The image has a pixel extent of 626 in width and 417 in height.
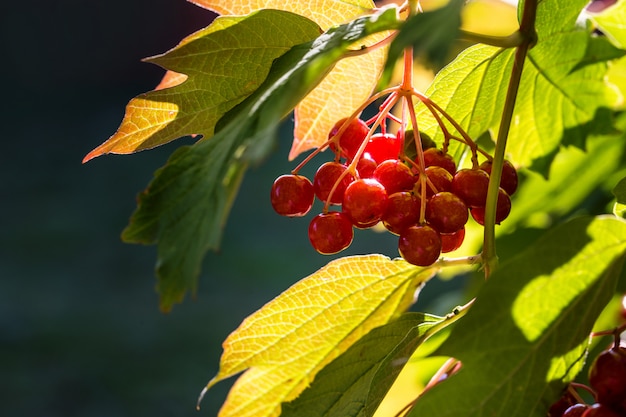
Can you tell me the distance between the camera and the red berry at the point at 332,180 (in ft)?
1.74

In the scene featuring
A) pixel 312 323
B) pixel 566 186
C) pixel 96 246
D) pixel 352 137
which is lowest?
pixel 96 246

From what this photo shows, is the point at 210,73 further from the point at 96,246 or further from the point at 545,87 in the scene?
the point at 96,246

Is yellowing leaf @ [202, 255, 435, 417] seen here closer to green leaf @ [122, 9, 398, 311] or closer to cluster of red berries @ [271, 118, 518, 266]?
cluster of red berries @ [271, 118, 518, 266]

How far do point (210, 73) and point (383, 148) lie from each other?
0.14 m

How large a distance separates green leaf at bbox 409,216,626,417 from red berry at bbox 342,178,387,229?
0.38 ft

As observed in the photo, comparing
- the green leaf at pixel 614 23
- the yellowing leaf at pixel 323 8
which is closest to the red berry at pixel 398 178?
the yellowing leaf at pixel 323 8

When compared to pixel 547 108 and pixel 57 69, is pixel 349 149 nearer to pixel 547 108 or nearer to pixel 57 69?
pixel 547 108

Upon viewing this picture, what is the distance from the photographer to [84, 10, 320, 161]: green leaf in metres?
0.49

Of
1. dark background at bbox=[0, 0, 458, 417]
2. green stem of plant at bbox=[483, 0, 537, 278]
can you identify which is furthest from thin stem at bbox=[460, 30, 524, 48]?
dark background at bbox=[0, 0, 458, 417]

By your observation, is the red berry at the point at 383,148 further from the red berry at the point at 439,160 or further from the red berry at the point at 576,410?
the red berry at the point at 576,410

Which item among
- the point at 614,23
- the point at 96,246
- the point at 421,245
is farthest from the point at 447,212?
the point at 96,246

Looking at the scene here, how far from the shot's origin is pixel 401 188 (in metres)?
0.50

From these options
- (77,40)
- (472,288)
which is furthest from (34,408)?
(77,40)

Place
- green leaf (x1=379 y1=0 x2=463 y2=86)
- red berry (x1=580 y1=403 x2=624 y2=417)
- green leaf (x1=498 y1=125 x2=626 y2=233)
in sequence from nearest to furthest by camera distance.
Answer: green leaf (x1=379 y1=0 x2=463 y2=86) < red berry (x1=580 y1=403 x2=624 y2=417) < green leaf (x1=498 y1=125 x2=626 y2=233)
